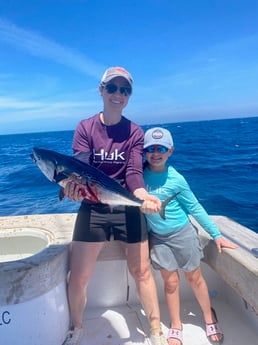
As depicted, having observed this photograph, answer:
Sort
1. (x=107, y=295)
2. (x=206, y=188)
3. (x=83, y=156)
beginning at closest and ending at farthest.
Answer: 1. (x=83, y=156)
2. (x=107, y=295)
3. (x=206, y=188)

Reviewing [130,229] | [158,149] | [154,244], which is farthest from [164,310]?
[158,149]

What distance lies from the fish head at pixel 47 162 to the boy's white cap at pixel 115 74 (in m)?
0.72

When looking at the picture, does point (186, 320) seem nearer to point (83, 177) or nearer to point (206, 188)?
point (83, 177)

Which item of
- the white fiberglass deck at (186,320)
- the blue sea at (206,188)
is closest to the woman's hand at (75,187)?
the white fiberglass deck at (186,320)

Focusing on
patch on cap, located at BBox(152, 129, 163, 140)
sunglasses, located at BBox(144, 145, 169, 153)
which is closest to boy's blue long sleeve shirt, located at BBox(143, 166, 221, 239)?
sunglasses, located at BBox(144, 145, 169, 153)

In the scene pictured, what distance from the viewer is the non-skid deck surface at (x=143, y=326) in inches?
91.4

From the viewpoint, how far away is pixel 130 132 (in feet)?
7.48

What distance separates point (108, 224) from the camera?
2191mm

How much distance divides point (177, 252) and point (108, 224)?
60 centimetres

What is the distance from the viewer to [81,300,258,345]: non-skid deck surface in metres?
2.32

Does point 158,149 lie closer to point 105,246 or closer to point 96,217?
point 96,217

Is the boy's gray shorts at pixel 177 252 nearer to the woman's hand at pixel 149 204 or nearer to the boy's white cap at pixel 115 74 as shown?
the woman's hand at pixel 149 204

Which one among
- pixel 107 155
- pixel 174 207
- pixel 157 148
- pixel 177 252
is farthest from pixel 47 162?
pixel 177 252

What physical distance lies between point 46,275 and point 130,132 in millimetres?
1212
